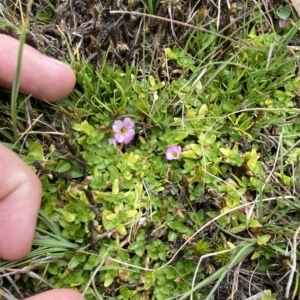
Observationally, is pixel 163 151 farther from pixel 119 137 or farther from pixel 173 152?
pixel 119 137

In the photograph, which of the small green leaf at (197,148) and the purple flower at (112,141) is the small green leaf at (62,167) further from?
the small green leaf at (197,148)

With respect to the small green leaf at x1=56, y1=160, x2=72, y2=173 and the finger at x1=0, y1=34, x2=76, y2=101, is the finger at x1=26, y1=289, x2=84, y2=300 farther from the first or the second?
the finger at x1=0, y1=34, x2=76, y2=101

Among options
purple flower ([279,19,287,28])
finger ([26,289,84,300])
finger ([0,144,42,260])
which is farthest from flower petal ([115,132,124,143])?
purple flower ([279,19,287,28])

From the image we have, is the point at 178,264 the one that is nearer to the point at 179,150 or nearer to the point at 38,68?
the point at 179,150

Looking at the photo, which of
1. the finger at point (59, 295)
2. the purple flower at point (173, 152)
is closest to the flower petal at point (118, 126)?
the purple flower at point (173, 152)

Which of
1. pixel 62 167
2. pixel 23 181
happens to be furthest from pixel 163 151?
pixel 23 181
